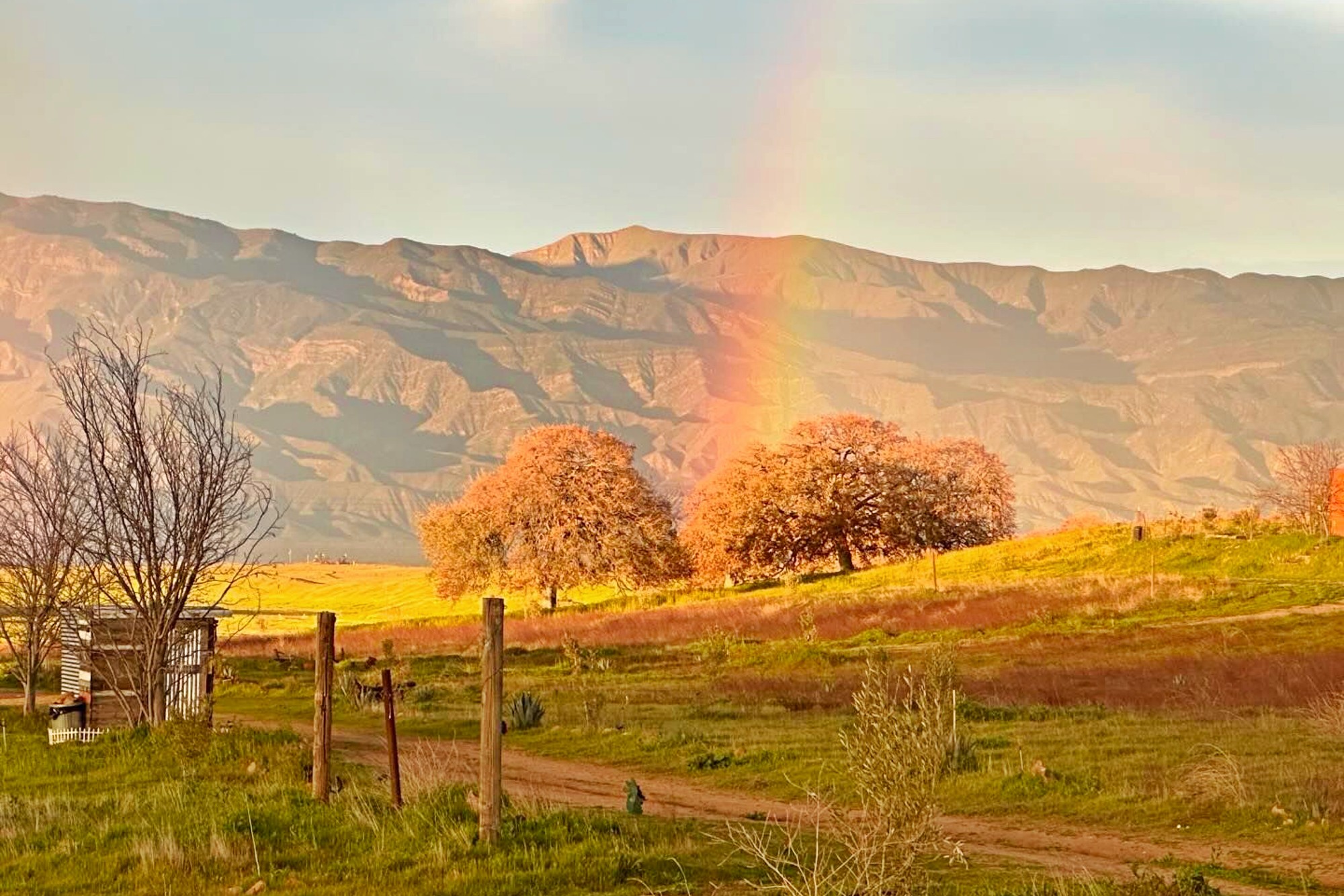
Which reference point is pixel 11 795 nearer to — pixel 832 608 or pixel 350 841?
pixel 350 841

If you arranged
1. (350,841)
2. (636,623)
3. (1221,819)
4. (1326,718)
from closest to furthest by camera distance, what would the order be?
(350,841) < (1221,819) < (1326,718) < (636,623)

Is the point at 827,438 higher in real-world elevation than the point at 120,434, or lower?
higher

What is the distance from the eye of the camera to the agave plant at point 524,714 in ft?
101

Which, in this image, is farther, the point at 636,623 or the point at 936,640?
the point at 636,623

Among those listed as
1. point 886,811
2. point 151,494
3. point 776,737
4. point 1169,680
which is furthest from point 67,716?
point 1169,680

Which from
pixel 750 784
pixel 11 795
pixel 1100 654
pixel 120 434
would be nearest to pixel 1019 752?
pixel 750 784

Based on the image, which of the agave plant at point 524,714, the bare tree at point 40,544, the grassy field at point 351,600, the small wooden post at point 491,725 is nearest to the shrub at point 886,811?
the small wooden post at point 491,725

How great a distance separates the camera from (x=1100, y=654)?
42750 mm

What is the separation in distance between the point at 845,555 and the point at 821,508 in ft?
13.0

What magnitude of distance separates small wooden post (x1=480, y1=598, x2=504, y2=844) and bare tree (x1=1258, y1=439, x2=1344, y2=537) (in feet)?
→ 178

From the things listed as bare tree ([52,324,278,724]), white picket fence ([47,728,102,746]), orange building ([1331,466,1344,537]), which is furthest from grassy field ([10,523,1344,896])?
orange building ([1331,466,1344,537])

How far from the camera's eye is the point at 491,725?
48.1 feet

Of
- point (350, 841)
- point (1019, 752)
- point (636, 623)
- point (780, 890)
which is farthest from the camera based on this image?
point (636, 623)

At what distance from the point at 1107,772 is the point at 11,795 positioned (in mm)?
16044
